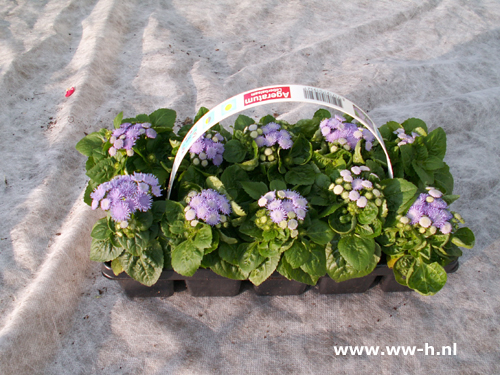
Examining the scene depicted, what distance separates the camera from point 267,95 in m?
1.98

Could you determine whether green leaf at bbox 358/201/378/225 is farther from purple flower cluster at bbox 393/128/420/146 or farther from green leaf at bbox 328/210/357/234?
purple flower cluster at bbox 393/128/420/146

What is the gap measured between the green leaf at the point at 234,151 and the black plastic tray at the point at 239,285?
0.71 metres

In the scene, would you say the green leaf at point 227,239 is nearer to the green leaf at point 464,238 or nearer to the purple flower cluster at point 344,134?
the purple flower cluster at point 344,134

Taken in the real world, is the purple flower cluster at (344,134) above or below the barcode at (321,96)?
below

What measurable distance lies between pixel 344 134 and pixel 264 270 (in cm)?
100

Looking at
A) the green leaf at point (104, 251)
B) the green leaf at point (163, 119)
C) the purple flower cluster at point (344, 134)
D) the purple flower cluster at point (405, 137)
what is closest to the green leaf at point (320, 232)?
the purple flower cluster at point (344, 134)

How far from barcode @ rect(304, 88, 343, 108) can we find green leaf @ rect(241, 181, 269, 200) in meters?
0.60

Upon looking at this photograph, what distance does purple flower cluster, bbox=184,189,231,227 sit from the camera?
207cm

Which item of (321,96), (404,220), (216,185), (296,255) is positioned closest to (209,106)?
(216,185)

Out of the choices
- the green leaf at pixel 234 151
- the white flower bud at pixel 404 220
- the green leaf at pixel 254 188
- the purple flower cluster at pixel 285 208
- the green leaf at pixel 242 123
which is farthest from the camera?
the green leaf at pixel 242 123

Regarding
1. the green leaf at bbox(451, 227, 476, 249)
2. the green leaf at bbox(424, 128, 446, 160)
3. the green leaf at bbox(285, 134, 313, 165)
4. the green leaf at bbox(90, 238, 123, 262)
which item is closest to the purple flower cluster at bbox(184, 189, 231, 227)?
the green leaf at bbox(90, 238, 123, 262)

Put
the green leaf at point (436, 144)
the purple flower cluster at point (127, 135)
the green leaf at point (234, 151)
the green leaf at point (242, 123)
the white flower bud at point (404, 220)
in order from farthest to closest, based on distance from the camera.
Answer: the green leaf at point (242, 123), the green leaf at point (436, 144), the green leaf at point (234, 151), the purple flower cluster at point (127, 135), the white flower bud at point (404, 220)

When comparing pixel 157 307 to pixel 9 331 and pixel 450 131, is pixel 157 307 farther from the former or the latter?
pixel 450 131

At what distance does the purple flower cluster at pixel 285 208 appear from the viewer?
2062mm
